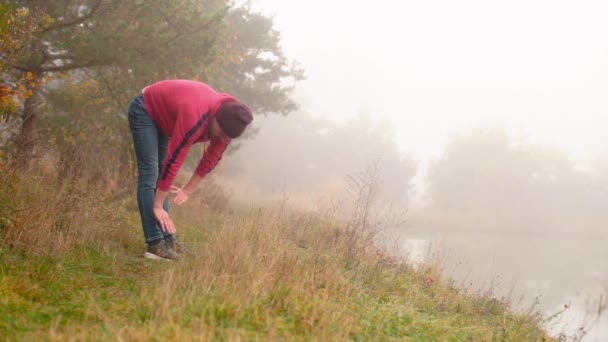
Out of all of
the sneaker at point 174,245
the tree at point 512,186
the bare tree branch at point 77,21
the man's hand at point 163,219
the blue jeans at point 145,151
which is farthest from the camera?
the tree at point 512,186

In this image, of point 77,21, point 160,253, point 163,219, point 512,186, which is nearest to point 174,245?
point 160,253

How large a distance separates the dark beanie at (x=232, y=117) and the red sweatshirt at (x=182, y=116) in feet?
0.24

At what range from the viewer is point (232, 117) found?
338 cm

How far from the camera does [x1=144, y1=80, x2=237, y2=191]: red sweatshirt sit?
331 centimetres

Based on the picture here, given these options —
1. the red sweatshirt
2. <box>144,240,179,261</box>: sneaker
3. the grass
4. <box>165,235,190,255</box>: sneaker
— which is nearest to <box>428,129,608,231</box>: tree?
the grass

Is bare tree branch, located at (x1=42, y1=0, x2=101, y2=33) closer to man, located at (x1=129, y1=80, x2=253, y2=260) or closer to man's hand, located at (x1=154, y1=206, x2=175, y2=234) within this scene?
man, located at (x1=129, y1=80, x2=253, y2=260)

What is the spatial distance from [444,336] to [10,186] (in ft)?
10.9

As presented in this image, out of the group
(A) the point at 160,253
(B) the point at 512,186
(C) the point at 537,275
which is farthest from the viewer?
(B) the point at 512,186

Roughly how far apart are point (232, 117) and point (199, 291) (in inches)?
48.2

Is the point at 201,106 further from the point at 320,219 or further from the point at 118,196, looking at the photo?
the point at 320,219

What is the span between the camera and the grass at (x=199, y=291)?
7.89 feet

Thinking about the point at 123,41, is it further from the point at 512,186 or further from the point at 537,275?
the point at 512,186

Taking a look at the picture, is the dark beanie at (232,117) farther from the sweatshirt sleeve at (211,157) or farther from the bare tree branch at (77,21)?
the bare tree branch at (77,21)

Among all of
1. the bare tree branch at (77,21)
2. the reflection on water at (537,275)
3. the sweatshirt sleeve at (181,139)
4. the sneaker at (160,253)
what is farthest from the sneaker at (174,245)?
the bare tree branch at (77,21)
